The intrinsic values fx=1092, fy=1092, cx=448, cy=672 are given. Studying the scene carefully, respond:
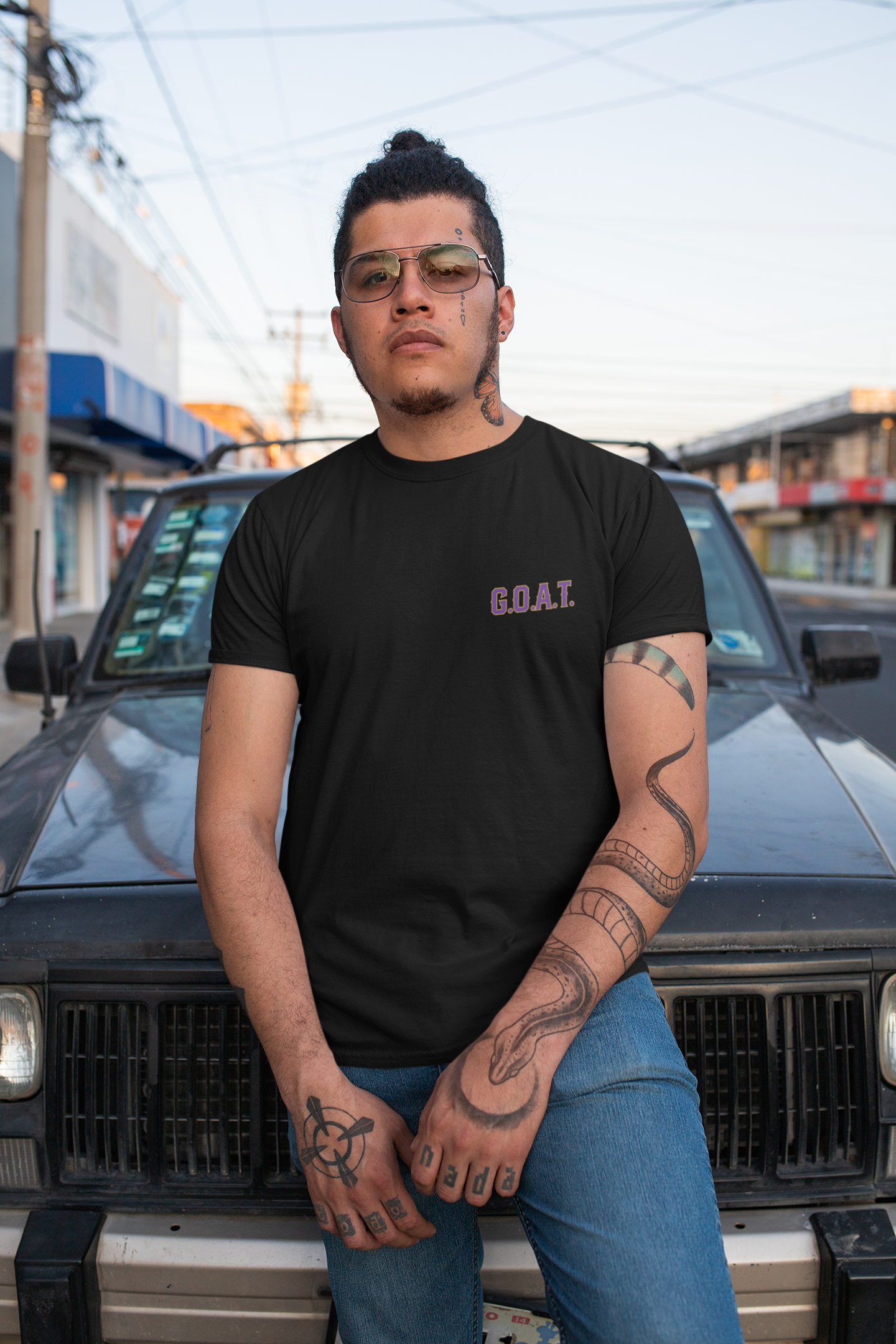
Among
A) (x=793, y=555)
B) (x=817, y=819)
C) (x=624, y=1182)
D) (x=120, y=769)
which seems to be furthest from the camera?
(x=793, y=555)

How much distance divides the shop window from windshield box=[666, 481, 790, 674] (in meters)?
19.4

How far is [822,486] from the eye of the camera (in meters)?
47.2

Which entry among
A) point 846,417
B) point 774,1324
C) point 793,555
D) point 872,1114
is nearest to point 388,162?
point 872,1114

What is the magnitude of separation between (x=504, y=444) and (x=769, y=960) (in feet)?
3.18

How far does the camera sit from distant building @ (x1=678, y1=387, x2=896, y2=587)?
45.2 meters

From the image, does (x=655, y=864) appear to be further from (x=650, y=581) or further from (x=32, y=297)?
(x=32, y=297)

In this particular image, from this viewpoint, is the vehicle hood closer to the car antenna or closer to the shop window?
the car antenna

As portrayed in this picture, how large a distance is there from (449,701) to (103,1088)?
932mm

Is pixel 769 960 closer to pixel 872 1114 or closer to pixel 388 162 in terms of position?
pixel 872 1114

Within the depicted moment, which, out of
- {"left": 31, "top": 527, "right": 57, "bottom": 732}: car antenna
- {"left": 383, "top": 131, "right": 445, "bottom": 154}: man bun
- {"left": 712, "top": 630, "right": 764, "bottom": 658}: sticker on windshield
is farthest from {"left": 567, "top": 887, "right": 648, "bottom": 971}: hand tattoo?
{"left": 712, "top": 630, "right": 764, "bottom": 658}: sticker on windshield

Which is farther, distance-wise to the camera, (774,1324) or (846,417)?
(846,417)

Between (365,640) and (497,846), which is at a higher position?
(365,640)

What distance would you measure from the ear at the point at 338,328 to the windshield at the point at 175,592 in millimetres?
1436

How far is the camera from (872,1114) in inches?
72.4
